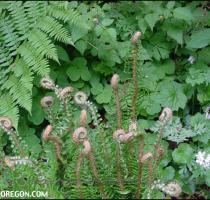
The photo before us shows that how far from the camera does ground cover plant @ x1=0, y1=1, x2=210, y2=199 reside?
2.12 m

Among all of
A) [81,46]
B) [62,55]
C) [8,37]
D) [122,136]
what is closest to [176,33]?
[81,46]

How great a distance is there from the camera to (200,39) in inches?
117

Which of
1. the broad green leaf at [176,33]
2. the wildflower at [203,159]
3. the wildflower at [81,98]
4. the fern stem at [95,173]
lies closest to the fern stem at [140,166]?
the fern stem at [95,173]

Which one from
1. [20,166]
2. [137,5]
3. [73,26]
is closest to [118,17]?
[137,5]

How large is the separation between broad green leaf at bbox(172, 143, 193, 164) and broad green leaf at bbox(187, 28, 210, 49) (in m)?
0.74

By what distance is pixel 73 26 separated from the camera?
309 cm

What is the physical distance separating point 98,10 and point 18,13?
578mm

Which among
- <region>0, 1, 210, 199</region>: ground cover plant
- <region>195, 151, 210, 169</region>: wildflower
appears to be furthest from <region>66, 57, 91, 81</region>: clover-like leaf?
<region>195, 151, 210, 169</region>: wildflower

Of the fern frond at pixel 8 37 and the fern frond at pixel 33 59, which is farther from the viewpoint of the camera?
the fern frond at pixel 8 37

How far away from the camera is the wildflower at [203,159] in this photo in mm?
2438

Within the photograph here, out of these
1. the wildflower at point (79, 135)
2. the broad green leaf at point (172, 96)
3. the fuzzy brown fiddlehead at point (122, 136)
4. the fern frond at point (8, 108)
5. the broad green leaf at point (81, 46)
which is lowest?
the broad green leaf at point (172, 96)

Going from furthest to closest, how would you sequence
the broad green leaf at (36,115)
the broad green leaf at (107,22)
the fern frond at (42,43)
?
1. the broad green leaf at (107,22)
2. the broad green leaf at (36,115)
3. the fern frond at (42,43)

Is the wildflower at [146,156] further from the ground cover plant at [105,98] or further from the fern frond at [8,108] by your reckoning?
the fern frond at [8,108]

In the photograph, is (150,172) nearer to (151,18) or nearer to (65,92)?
(65,92)
